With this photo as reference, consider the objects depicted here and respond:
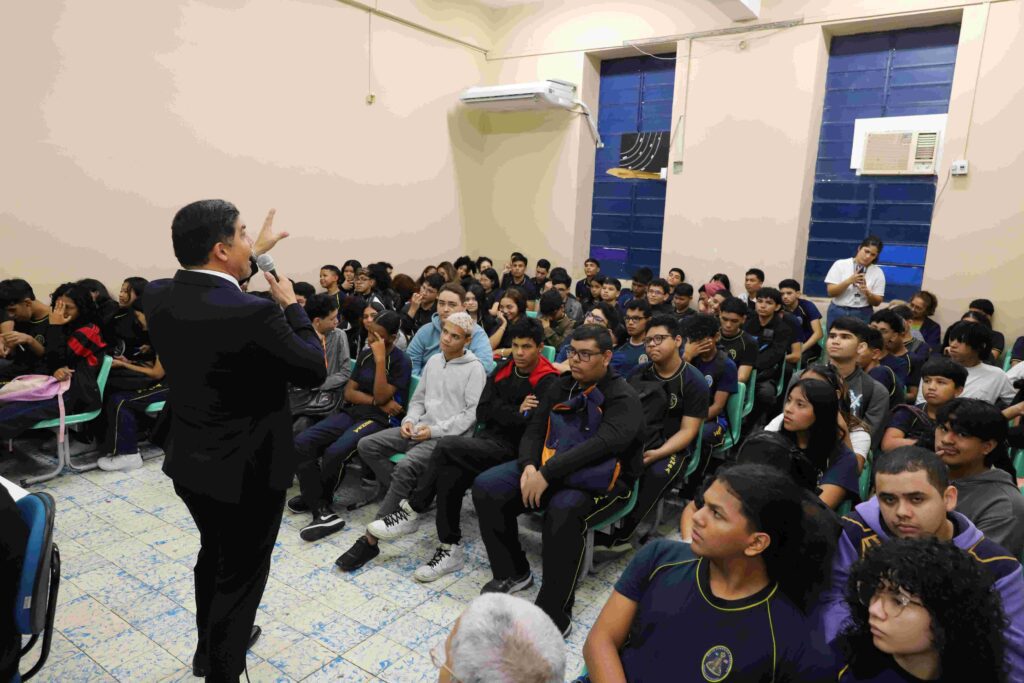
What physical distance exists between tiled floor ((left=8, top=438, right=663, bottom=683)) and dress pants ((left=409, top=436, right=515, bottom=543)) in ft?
0.74

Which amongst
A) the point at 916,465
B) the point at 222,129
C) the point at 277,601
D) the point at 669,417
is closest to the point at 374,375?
the point at 277,601

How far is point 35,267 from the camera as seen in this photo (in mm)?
4891

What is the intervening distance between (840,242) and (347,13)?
5639 millimetres

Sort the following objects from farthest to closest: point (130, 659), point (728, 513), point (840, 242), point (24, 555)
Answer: point (840, 242) < point (130, 659) < point (24, 555) < point (728, 513)

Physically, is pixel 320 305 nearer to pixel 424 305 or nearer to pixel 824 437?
pixel 424 305

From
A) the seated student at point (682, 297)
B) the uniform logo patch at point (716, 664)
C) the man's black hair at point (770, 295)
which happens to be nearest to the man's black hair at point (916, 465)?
the uniform logo patch at point (716, 664)

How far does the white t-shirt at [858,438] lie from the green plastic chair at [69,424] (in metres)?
3.78

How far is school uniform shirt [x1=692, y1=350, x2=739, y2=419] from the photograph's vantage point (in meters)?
3.61

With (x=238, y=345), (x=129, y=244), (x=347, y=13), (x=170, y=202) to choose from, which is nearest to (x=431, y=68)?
(x=347, y=13)

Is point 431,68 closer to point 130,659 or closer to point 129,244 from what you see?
point 129,244

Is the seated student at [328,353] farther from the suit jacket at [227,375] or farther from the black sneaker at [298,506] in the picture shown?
the suit jacket at [227,375]

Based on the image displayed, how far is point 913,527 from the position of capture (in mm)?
1697

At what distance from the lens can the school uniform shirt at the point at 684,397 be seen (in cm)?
315

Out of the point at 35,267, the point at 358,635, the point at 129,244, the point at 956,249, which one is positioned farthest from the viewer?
the point at 956,249
